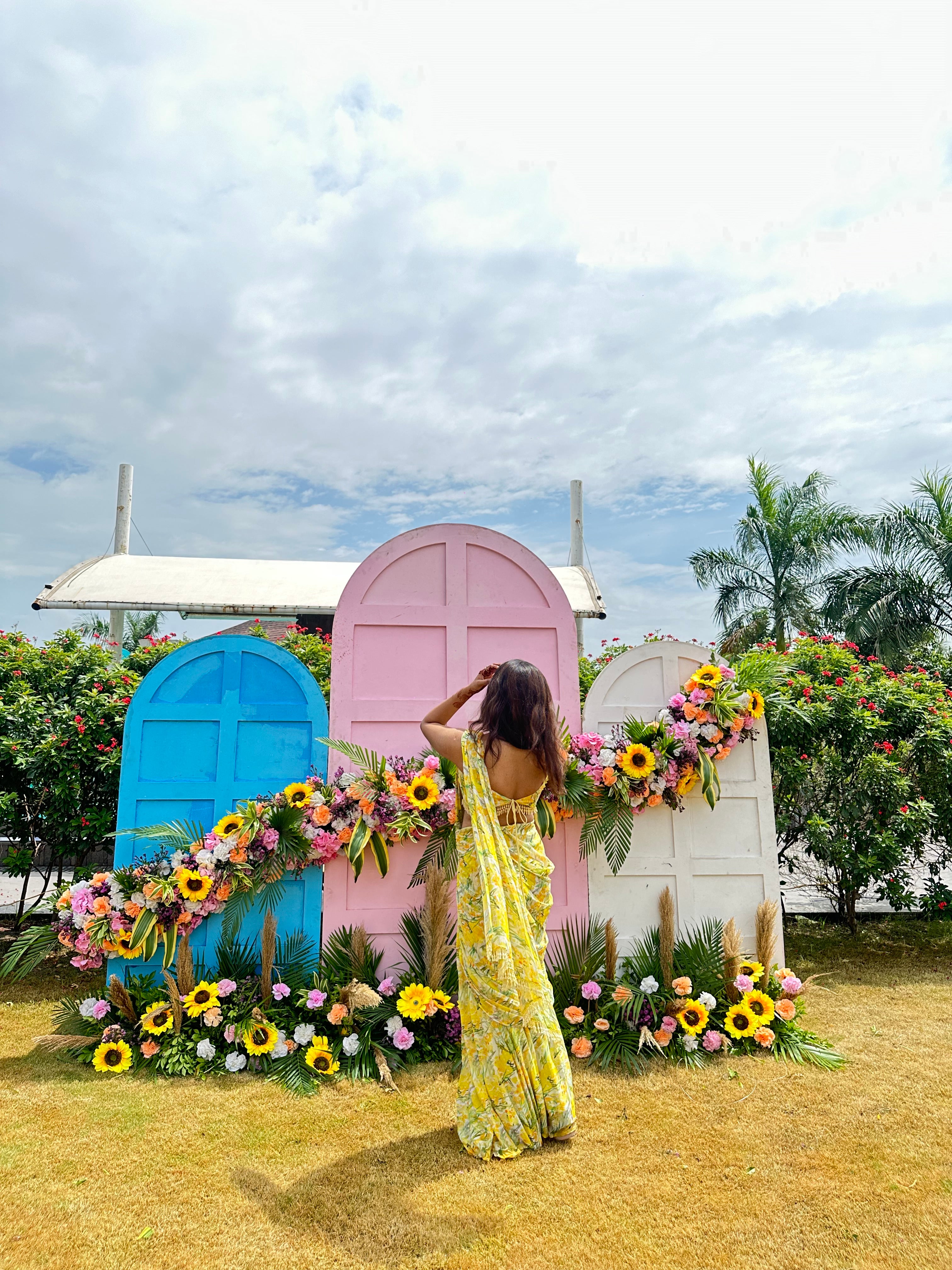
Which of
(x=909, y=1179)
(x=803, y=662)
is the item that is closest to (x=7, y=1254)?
(x=909, y=1179)

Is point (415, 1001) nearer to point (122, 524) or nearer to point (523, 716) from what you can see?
point (523, 716)

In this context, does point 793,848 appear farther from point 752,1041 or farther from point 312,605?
point 312,605

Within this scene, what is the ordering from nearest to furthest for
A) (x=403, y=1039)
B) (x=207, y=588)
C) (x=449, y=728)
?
(x=449, y=728), (x=403, y=1039), (x=207, y=588)

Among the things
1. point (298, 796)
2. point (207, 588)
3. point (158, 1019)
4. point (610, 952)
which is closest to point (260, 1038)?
point (158, 1019)

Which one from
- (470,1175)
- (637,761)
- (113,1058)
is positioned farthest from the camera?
(637,761)

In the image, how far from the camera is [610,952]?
429 cm

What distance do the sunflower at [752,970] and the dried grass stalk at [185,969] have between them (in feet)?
9.33

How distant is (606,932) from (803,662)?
124 inches

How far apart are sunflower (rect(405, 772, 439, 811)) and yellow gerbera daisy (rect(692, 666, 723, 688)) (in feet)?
5.36

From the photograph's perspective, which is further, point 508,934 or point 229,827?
point 229,827

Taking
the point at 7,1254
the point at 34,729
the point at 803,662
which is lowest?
the point at 7,1254

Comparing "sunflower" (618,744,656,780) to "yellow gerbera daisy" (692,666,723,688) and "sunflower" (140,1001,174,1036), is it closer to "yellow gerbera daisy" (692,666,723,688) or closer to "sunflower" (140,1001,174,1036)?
"yellow gerbera daisy" (692,666,723,688)

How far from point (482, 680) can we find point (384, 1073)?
1.89 m

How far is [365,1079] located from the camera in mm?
Result: 3809
